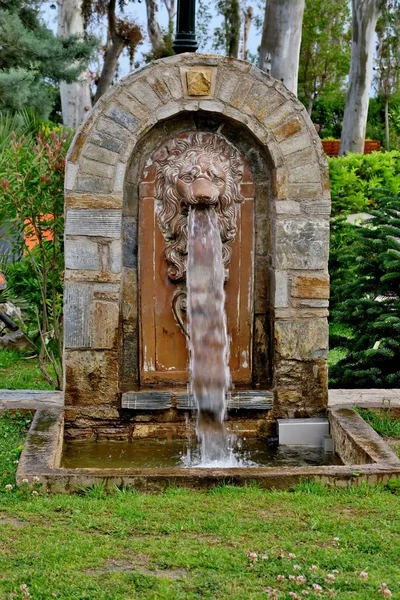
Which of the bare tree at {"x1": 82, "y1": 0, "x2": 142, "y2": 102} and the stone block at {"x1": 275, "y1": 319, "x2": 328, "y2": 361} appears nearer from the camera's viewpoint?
the stone block at {"x1": 275, "y1": 319, "x2": 328, "y2": 361}

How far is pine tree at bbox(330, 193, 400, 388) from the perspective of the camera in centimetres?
710

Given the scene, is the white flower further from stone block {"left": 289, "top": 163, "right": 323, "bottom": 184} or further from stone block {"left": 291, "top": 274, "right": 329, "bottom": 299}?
stone block {"left": 289, "top": 163, "right": 323, "bottom": 184}

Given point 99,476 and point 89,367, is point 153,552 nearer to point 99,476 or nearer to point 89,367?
point 99,476

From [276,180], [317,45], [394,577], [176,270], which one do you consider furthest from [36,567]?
[317,45]

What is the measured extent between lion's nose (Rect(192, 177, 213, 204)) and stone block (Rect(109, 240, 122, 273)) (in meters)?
0.51

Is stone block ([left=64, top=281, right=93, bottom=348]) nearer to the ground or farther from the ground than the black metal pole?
nearer to the ground

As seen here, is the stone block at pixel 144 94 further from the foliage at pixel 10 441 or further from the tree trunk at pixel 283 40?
the tree trunk at pixel 283 40

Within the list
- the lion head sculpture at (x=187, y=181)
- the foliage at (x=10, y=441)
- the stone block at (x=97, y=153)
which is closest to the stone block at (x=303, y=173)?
the lion head sculpture at (x=187, y=181)

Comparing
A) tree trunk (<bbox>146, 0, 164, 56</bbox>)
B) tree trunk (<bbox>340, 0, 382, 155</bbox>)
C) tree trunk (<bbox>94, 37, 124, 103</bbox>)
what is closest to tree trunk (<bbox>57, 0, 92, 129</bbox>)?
tree trunk (<bbox>94, 37, 124, 103</bbox>)

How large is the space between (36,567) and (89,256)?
2.33 metres

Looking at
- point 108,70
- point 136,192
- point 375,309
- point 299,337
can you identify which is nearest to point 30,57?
point 108,70

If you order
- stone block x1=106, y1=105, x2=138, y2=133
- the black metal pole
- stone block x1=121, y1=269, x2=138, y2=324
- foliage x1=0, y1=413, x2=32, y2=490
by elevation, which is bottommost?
foliage x1=0, y1=413, x2=32, y2=490

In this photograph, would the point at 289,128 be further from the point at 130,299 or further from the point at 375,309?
the point at 375,309

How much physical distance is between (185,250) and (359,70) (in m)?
18.1
